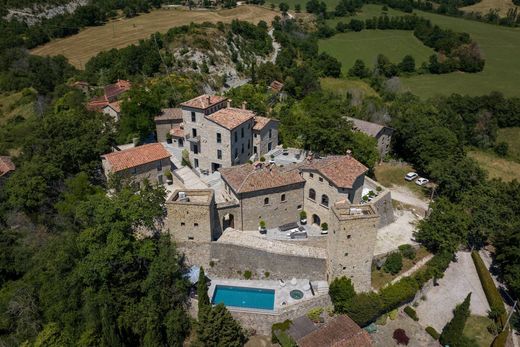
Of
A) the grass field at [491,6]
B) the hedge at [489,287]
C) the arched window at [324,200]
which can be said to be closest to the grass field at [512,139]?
the hedge at [489,287]

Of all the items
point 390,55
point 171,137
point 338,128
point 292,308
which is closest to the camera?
point 292,308

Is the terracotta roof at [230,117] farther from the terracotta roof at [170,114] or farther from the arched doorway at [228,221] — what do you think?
→ the arched doorway at [228,221]

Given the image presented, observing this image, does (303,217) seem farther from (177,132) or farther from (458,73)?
(458,73)

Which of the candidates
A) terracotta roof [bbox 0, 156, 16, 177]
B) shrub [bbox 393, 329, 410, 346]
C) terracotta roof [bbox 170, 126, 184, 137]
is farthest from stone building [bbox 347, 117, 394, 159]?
terracotta roof [bbox 0, 156, 16, 177]

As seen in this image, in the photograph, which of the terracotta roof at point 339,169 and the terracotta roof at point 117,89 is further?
the terracotta roof at point 117,89

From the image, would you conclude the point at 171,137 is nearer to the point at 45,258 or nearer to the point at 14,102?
the point at 45,258

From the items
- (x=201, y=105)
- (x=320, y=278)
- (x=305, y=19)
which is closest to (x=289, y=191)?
(x=320, y=278)
